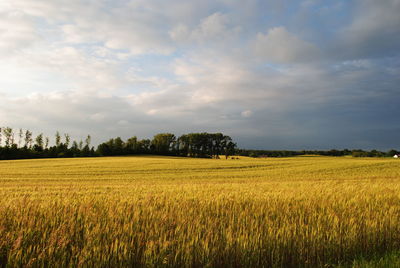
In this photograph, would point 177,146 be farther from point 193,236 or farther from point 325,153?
point 193,236

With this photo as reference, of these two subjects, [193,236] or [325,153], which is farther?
[325,153]

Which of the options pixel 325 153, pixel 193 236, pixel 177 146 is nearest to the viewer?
pixel 193 236

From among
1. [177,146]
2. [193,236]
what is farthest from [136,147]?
[193,236]

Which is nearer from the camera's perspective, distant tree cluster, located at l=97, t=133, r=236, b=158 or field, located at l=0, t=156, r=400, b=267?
field, located at l=0, t=156, r=400, b=267

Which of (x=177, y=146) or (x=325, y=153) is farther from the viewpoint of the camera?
(x=177, y=146)

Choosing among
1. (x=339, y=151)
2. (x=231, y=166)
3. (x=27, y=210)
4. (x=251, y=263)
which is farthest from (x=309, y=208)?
(x=339, y=151)

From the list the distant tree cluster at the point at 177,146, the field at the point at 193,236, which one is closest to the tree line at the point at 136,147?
the distant tree cluster at the point at 177,146

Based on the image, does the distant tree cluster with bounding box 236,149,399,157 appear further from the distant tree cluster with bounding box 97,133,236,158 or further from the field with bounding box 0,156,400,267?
the field with bounding box 0,156,400,267

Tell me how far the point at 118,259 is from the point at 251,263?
6.38ft

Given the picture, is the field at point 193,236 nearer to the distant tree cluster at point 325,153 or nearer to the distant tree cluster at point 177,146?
the distant tree cluster at point 325,153

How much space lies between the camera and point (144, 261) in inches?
147

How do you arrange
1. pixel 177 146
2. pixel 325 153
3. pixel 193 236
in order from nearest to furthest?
pixel 193 236, pixel 325 153, pixel 177 146

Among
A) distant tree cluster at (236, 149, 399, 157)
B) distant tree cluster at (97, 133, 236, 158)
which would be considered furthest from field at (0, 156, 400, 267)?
distant tree cluster at (97, 133, 236, 158)

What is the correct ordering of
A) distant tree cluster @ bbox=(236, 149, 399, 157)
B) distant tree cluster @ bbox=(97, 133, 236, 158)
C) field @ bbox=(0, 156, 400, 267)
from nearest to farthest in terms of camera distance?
1. field @ bbox=(0, 156, 400, 267)
2. distant tree cluster @ bbox=(236, 149, 399, 157)
3. distant tree cluster @ bbox=(97, 133, 236, 158)
